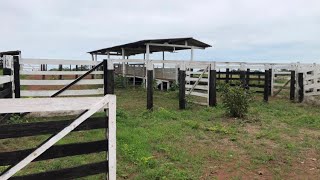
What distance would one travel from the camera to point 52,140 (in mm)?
3600

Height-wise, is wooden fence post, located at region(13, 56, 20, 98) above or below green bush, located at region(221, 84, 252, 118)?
above

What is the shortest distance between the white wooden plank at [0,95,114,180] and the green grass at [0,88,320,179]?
5.33 ft

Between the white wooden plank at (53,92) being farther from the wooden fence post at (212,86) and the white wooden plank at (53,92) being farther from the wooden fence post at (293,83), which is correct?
the wooden fence post at (293,83)

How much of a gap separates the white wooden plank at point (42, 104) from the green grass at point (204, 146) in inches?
68.0

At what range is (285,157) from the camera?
21.3ft

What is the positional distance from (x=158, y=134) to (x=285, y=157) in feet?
8.79

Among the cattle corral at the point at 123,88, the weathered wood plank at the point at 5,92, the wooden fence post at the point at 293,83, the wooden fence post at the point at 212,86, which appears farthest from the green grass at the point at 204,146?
the wooden fence post at the point at 293,83

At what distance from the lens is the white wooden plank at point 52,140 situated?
3.45 m

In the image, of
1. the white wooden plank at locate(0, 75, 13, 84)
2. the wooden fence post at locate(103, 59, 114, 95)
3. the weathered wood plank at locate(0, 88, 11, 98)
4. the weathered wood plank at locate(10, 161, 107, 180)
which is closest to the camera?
the weathered wood plank at locate(10, 161, 107, 180)

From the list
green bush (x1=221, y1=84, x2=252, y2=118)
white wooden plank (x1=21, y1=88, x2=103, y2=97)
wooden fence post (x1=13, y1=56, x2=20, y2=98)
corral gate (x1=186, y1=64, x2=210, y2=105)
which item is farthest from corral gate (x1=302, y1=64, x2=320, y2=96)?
wooden fence post (x1=13, y1=56, x2=20, y2=98)

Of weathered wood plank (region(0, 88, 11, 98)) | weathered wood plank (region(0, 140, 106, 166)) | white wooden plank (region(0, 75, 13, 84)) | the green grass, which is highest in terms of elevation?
white wooden plank (region(0, 75, 13, 84))

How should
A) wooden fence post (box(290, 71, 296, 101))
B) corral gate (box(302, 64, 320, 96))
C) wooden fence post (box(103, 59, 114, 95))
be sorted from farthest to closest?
1. wooden fence post (box(290, 71, 296, 101))
2. corral gate (box(302, 64, 320, 96))
3. wooden fence post (box(103, 59, 114, 95))

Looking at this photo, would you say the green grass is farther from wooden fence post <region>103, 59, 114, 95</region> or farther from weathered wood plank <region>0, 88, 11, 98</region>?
weathered wood plank <region>0, 88, 11, 98</region>

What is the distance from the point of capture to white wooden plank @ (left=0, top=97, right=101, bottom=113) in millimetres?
3391
